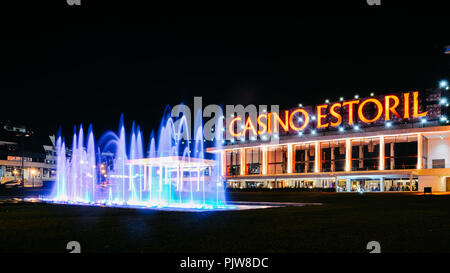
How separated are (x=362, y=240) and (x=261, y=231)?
8.86ft

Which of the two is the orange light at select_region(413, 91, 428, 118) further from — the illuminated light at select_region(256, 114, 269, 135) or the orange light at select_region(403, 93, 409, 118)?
the illuminated light at select_region(256, 114, 269, 135)

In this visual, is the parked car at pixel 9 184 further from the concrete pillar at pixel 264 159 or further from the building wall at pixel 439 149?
the building wall at pixel 439 149

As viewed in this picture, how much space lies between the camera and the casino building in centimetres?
5175

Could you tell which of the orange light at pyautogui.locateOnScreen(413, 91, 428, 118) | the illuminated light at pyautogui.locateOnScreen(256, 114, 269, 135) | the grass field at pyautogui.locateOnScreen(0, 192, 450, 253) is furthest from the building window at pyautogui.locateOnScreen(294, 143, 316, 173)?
the grass field at pyautogui.locateOnScreen(0, 192, 450, 253)

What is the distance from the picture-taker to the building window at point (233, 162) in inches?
2798

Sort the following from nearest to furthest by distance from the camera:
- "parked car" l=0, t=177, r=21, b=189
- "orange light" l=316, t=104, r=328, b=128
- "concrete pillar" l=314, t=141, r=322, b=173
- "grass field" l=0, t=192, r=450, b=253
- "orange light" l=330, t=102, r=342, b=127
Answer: "grass field" l=0, t=192, r=450, b=253
"parked car" l=0, t=177, r=21, b=189
"orange light" l=330, t=102, r=342, b=127
"concrete pillar" l=314, t=141, r=322, b=173
"orange light" l=316, t=104, r=328, b=128

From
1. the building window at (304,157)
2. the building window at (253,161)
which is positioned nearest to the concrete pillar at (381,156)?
the building window at (304,157)

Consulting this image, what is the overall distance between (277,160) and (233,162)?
914cm

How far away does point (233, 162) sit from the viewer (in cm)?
7194

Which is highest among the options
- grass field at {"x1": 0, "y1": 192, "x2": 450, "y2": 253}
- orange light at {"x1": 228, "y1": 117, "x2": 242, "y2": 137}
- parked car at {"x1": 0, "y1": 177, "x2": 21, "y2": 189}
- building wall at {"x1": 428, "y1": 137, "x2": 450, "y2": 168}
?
orange light at {"x1": 228, "y1": 117, "x2": 242, "y2": 137}

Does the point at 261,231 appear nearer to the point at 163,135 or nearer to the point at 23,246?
the point at 23,246

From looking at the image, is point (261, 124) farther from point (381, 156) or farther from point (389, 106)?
point (389, 106)

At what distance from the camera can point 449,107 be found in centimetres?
5091
